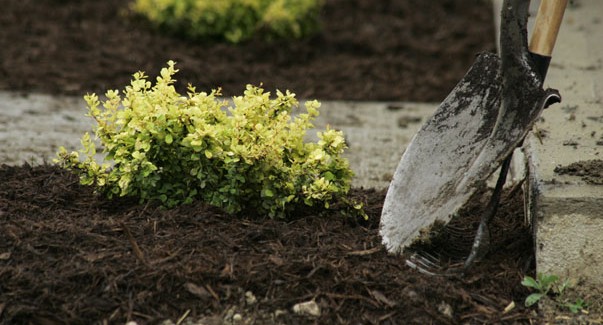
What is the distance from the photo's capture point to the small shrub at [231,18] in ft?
26.8

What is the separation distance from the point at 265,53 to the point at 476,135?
4245 millimetres

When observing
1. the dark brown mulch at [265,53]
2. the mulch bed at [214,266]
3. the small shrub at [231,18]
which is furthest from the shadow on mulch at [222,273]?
the small shrub at [231,18]

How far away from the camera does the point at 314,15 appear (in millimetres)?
8594

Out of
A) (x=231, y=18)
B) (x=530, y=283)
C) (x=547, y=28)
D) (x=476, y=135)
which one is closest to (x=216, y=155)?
(x=476, y=135)

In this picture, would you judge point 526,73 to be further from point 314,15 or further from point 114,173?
point 314,15

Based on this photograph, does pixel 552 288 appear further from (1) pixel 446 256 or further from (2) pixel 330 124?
(2) pixel 330 124

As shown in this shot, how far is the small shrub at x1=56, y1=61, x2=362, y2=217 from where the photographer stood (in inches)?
154

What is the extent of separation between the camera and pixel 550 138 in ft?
15.0

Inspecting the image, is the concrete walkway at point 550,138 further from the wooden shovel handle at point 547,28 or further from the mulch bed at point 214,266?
the wooden shovel handle at point 547,28

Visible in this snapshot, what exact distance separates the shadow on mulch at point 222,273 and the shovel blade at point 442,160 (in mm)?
143

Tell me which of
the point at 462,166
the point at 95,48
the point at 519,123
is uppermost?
the point at 519,123

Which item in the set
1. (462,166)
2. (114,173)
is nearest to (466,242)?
(462,166)

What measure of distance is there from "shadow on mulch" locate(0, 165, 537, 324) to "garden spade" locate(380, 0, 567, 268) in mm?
179

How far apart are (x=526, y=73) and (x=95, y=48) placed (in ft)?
16.5
